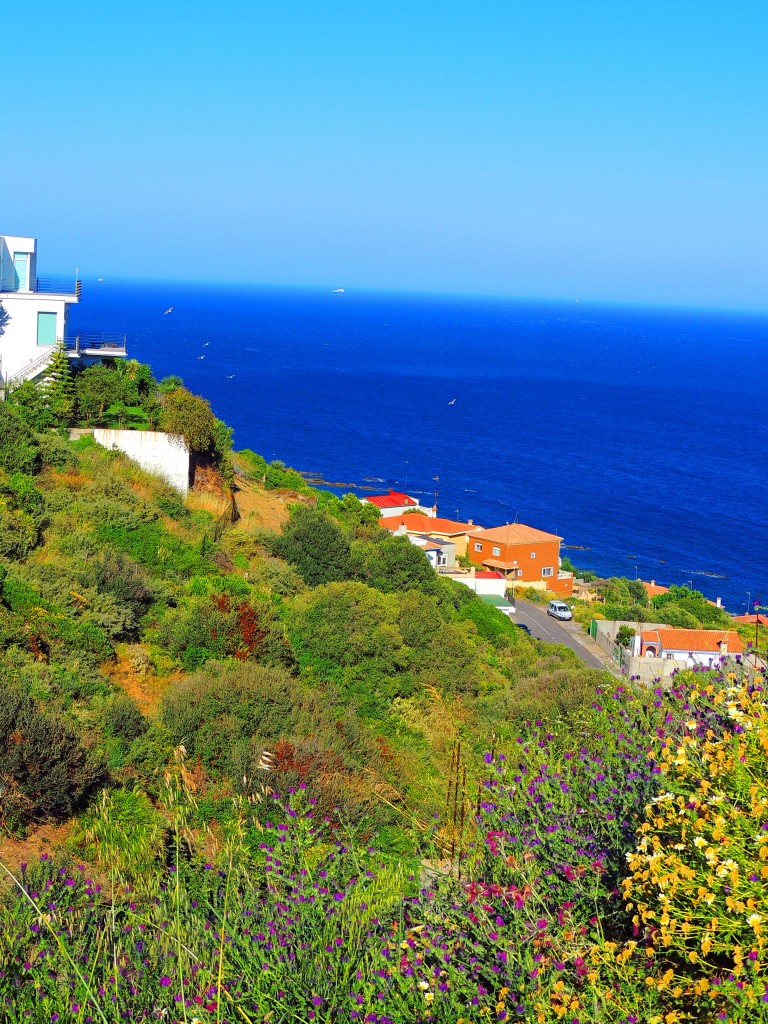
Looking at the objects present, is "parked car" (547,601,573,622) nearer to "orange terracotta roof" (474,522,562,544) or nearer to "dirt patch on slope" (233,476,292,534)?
"orange terracotta roof" (474,522,562,544)

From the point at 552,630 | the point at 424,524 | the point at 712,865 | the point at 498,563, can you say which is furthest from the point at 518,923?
the point at 424,524

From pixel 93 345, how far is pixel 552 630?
20595 millimetres

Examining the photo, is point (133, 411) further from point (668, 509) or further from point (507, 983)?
point (668, 509)

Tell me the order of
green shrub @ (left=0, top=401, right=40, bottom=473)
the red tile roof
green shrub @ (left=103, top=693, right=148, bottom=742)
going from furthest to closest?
the red tile roof → green shrub @ (left=0, top=401, right=40, bottom=473) → green shrub @ (left=103, top=693, right=148, bottom=742)

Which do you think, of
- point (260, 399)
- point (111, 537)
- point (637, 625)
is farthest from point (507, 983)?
point (260, 399)

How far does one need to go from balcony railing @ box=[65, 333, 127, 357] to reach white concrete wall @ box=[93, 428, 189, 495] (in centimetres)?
392

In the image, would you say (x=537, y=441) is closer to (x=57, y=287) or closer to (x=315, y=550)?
(x=57, y=287)

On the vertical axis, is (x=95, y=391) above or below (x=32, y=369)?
below

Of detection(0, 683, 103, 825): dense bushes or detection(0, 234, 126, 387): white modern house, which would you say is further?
detection(0, 234, 126, 387): white modern house

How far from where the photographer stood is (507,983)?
491cm

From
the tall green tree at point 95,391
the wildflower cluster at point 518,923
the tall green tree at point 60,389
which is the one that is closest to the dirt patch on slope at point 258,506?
the tall green tree at point 95,391

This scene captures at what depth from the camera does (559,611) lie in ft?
140

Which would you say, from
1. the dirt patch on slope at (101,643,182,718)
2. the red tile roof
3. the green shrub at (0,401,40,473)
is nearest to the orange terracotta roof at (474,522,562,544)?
the red tile roof

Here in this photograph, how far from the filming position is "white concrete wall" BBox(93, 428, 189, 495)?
22359 mm
